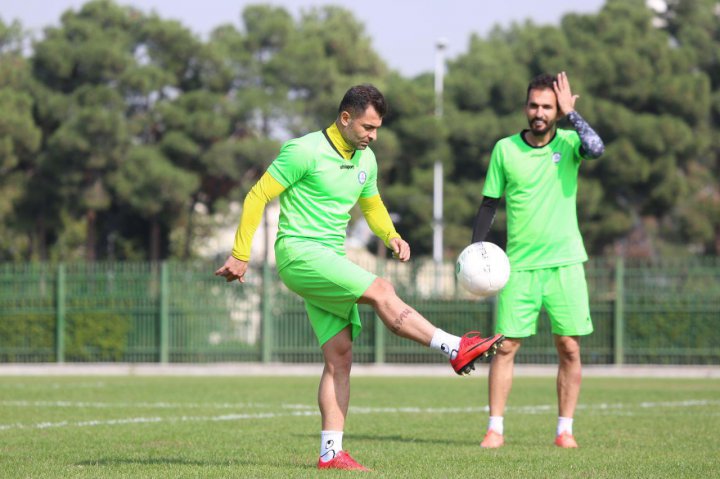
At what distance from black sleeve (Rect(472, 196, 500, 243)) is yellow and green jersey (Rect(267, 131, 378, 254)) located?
172cm

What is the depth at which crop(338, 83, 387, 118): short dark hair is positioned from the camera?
23.2 feet

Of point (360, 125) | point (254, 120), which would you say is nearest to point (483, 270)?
point (360, 125)

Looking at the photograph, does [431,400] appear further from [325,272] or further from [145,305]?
[145,305]

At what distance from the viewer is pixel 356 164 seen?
24.0 ft

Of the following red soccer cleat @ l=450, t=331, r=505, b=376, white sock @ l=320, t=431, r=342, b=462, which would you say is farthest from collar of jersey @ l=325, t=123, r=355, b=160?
white sock @ l=320, t=431, r=342, b=462

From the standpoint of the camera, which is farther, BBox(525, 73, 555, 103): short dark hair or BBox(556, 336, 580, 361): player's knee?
BBox(556, 336, 580, 361): player's knee

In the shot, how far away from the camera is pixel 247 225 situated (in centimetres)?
691

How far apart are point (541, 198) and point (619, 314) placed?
53.5 feet

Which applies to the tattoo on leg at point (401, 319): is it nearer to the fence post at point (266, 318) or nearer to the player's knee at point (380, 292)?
the player's knee at point (380, 292)

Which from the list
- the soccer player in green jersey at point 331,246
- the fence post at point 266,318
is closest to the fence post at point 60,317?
the fence post at point 266,318

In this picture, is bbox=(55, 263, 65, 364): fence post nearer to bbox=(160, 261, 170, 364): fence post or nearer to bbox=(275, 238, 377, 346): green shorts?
bbox=(160, 261, 170, 364): fence post

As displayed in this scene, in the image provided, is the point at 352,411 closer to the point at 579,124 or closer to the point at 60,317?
the point at 579,124

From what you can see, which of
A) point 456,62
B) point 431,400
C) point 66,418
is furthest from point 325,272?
point 456,62

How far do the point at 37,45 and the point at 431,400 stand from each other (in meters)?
25.7
